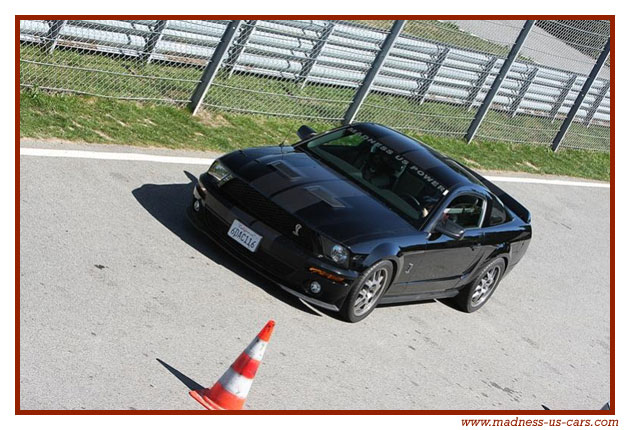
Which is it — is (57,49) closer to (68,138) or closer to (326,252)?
(68,138)

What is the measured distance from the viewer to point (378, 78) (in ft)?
50.2

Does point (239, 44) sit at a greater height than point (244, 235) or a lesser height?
greater

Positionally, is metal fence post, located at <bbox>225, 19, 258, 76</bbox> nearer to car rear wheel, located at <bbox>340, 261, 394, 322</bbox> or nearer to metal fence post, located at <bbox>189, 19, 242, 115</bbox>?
metal fence post, located at <bbox>189, 19, 242, 115</bbox>

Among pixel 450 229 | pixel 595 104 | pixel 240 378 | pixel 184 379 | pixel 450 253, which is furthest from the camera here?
pixel 595 104

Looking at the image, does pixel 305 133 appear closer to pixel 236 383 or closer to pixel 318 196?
pixel 318 196

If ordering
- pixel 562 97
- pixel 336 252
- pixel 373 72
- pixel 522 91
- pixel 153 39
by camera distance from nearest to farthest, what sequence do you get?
pixel 336 252
pixel 153 39
pixel 373 72
pixel 522 91
pixel 562 97

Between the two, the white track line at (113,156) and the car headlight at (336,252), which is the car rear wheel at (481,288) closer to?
the car headlight at (336,252)

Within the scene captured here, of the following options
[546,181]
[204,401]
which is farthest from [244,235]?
[546,181]

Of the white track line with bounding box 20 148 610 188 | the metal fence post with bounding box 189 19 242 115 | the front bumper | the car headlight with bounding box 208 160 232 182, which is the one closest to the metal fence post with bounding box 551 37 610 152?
the metal fence post with bounding box 189 19 242 115

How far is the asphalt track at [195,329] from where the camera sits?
290 inches

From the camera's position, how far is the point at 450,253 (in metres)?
10.0

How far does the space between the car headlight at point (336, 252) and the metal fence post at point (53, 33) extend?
4906 millimetres

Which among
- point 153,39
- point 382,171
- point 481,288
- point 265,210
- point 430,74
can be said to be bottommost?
point 481,288

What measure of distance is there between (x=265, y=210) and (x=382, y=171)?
1452 millimetres
